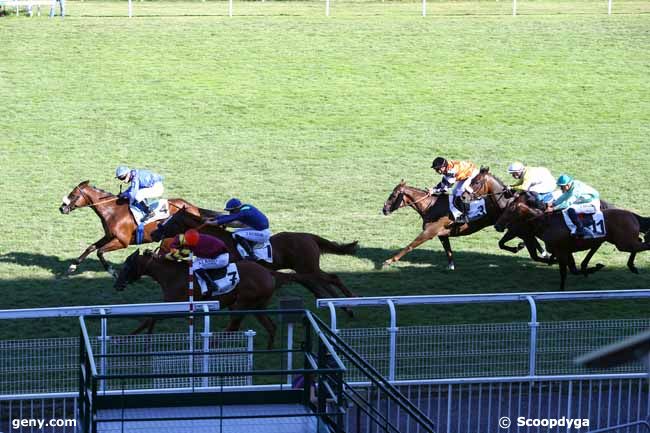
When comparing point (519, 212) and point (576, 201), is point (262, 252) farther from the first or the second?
point (576, 201)

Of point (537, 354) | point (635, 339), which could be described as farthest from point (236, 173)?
point (635, 339)

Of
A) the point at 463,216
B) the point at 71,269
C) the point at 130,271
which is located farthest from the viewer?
the point at 463,216

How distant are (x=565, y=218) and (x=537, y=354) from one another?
456 cm

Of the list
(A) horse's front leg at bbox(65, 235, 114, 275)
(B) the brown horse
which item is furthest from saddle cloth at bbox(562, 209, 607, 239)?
(A) horse's front leg at bbox(65, 235, 114, 275)

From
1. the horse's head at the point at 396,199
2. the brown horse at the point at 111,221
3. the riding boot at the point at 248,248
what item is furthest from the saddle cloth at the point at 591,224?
the brown horse at the point at 111,221

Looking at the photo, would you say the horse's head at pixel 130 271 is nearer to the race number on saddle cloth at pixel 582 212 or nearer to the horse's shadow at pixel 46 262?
the horse's shadow at pixel 46 262

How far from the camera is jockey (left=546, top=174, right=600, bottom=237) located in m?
14.9

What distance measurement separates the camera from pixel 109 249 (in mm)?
15469

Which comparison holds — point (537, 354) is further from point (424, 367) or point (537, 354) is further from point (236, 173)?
point (236, 173)

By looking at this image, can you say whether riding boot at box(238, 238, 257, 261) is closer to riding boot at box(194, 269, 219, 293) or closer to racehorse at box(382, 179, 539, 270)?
riding boot at box(194, 269, 219, 293)

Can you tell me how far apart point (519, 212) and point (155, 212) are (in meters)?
4.69

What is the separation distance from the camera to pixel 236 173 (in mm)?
21750

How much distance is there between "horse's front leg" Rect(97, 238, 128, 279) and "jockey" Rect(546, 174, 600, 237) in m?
5.52

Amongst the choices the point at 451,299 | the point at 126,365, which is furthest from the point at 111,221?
the point at 451,299
